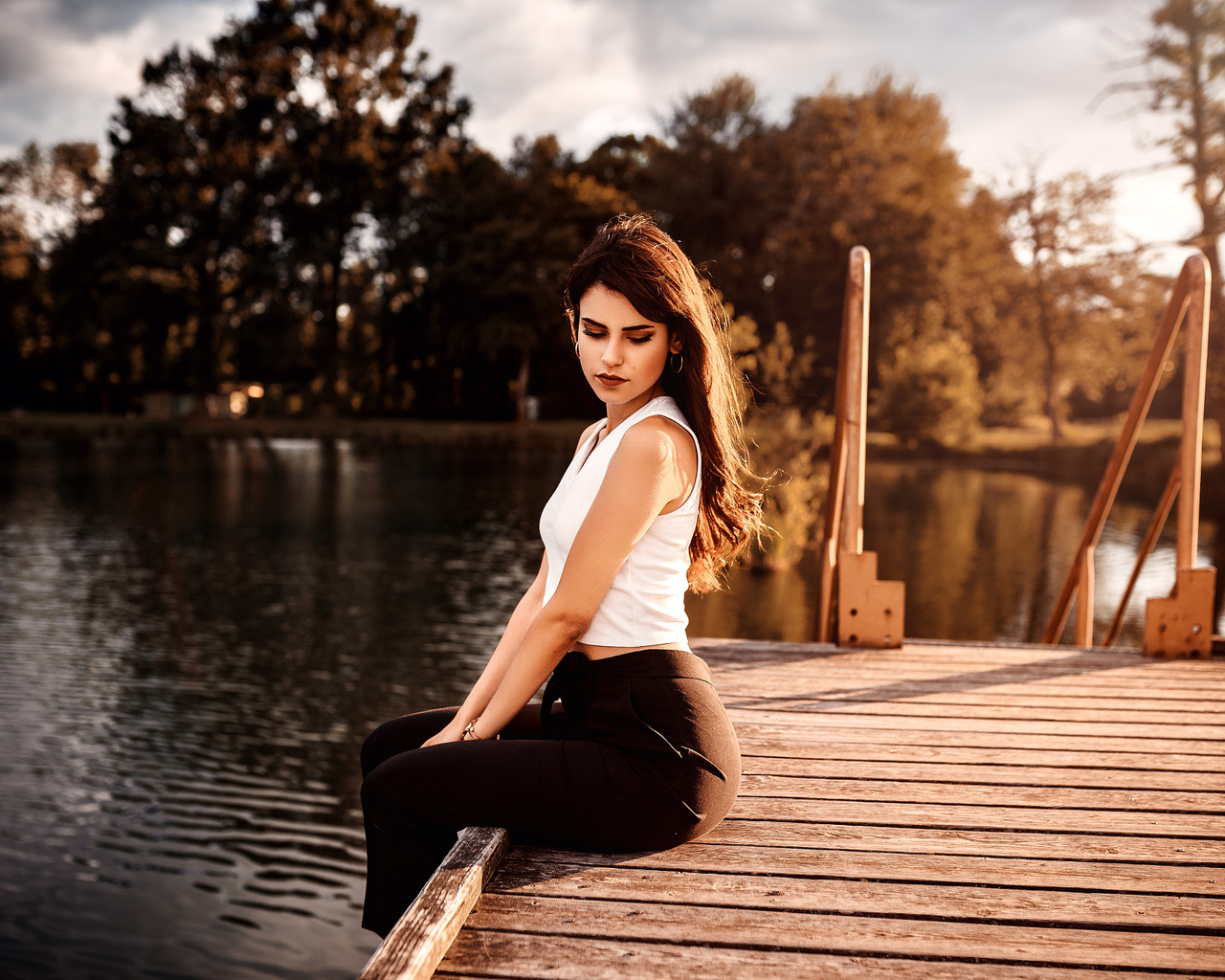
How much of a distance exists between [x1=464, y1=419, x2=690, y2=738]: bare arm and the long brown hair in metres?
0.19

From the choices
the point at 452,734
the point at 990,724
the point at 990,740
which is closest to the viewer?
the point at 452,734

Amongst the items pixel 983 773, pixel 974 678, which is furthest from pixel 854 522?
pixel 983 773

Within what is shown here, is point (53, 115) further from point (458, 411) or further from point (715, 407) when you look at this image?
point (715, 407)

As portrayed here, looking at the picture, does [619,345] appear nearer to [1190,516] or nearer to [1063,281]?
[1190,516]

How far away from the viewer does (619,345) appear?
76.9 inches

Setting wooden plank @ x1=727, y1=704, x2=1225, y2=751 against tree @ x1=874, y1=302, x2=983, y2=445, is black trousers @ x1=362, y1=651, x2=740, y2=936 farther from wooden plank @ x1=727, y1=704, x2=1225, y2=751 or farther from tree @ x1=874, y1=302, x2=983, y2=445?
tree @ x1=874, y1=302, x2=983, y2=445

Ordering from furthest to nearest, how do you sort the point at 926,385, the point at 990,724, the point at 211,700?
1. the point at 926,385
2. the point at 211,700
3. the point at 990,724

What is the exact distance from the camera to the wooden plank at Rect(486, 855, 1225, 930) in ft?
5.65

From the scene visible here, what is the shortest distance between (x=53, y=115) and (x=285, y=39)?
12962 mm

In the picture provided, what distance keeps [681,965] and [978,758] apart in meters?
1.37

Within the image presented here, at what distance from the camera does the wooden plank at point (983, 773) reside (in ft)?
7.93

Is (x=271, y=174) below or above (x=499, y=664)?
above

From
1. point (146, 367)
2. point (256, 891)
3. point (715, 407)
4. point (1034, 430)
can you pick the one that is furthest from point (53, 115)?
point (715, 407)

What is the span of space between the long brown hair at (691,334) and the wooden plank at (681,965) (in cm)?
90
